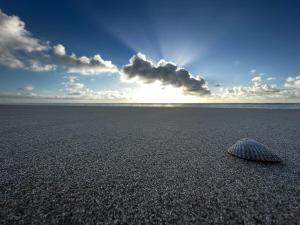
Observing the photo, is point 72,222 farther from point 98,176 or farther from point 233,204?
point 233,204

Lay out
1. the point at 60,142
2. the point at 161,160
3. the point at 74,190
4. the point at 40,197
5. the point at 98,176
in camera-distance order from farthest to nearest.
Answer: the point at 60,142
the point at 161,160
the point at 98,176
the point at 74,190
the point at 40,197

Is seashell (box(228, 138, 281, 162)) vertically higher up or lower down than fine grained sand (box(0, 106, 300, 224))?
higher up

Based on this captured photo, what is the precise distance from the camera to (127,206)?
1.55 m

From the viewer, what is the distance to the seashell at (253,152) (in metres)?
2.56

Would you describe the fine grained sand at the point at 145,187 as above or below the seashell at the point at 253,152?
below

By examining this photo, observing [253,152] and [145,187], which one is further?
[253,152]

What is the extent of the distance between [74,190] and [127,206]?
674mm

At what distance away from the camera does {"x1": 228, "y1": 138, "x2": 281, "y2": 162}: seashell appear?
8.39 feet

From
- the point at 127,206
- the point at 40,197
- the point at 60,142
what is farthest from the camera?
the point at 60,142

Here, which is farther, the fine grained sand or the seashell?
the seashell

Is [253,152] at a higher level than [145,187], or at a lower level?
higher

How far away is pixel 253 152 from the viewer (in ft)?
8.67

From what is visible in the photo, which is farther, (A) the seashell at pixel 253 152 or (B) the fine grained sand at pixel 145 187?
(A) the seashell at pixel 253 152

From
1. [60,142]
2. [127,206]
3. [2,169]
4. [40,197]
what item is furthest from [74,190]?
[60,142]
